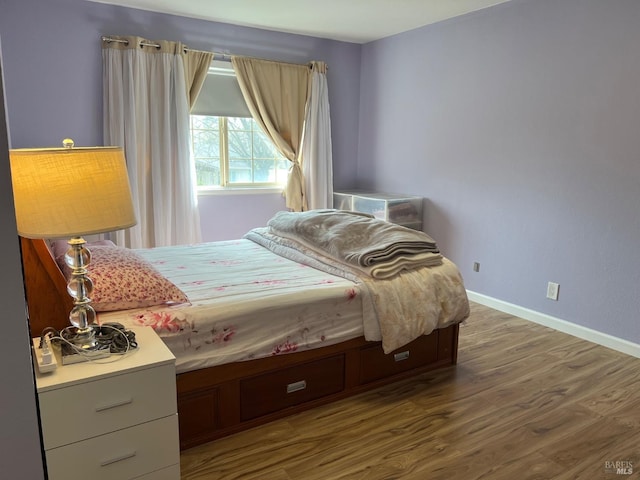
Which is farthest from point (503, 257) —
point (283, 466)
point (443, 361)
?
point (283, 466)

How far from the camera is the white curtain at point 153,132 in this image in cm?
381

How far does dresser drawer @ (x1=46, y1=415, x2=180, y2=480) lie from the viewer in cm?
141

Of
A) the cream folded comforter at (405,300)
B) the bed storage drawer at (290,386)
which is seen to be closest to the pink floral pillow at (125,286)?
the bed storage drawer at (290,386)

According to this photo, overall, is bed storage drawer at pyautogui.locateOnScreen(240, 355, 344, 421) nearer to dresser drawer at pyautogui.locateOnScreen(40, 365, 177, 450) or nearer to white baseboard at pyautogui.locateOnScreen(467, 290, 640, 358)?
dresser drawer at pyautogui.locateOnScreen(40, 365, 177, 450)

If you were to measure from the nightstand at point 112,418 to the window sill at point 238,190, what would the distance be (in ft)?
9.93

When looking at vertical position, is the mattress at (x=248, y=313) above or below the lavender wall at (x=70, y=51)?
below

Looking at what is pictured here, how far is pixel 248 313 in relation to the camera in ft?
6.84

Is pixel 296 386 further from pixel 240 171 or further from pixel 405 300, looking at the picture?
pixel 240 171

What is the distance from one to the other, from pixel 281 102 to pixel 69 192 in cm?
352

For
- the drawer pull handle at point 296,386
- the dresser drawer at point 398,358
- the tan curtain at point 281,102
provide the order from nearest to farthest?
the drawer pull handle at point 296,386 → the dresser drawer at point 398,358 → the tan curtain at point 281,102

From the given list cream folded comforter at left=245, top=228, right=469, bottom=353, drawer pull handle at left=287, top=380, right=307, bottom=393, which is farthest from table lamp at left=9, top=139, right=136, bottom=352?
cream folded comforter at left=245, top=228, right=469, bottom=353

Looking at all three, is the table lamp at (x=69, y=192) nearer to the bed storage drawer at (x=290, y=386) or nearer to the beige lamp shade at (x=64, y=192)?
the beige lamp shade at (x=64, y=192)

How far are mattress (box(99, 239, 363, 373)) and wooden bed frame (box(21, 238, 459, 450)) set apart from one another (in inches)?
3.0

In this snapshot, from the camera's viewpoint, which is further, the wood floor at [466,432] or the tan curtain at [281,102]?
the tan curtain at [281,102]
